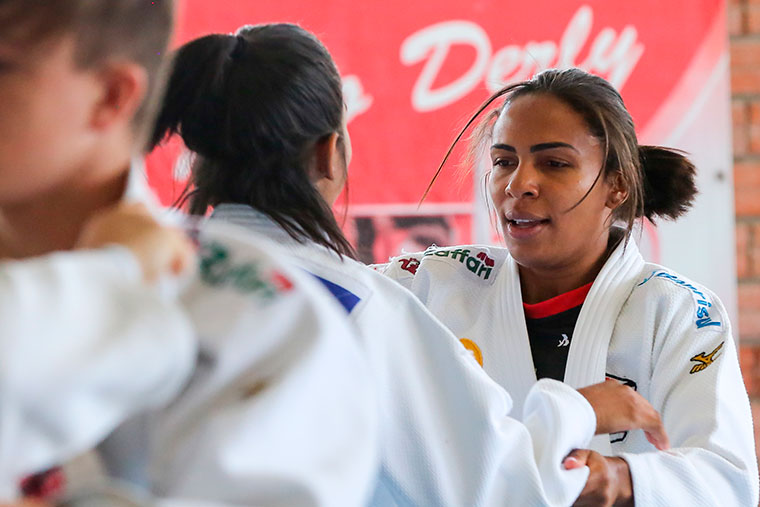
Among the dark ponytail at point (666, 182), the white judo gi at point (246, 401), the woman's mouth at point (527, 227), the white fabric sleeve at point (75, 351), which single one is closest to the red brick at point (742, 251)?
the dark ponytail at point (666, 182)

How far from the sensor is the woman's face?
4.25 ft

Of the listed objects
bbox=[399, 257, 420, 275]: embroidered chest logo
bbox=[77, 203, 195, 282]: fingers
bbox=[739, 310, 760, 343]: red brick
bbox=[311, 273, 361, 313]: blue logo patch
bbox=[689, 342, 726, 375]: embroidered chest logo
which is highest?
bbox=[77, 203, 195, 282]: fingers

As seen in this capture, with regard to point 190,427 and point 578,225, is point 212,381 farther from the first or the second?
point 578,225

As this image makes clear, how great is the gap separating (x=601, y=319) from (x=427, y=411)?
500 millimetres

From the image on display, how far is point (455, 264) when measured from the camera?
4.57 feet

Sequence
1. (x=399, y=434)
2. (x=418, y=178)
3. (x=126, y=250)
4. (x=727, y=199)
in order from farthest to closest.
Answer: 1. (x=727, y=199)
2. (x=418, y=178)
3. (x=399, y=434)
4. (x=126, y=250)

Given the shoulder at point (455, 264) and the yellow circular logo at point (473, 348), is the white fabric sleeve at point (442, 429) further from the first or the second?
the shoulder at point (455, 264)

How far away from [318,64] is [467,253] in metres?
0.59

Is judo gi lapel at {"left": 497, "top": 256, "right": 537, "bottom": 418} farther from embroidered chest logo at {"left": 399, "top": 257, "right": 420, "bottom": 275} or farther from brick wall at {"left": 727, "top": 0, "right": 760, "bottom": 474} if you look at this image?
brick wall at {"left": 727, "top": 0, "right": 760, "bottom": 474}

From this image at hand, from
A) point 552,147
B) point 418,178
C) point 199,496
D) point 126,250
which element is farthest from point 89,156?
point 418,178

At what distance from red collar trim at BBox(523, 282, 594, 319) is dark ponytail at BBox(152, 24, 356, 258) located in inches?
21.0

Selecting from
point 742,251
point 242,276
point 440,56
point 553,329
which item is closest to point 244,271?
point 242,276

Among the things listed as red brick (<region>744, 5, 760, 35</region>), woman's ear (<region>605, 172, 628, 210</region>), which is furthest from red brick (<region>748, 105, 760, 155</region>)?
woman's ear (<region>605, 172, 628, 210</region>)

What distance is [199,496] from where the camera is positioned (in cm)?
43
